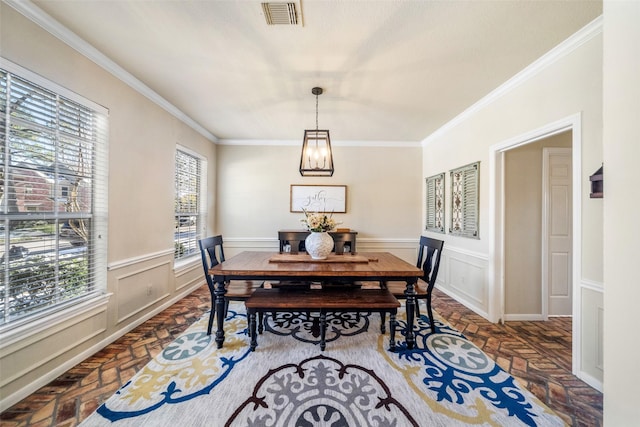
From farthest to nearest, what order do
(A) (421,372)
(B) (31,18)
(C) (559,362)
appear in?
(C) (559,362)
(A) (421,372)
(B) (31,18)

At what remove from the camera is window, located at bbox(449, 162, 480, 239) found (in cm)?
297

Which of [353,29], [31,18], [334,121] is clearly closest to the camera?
[31,18]

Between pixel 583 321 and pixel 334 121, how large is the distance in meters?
3.36

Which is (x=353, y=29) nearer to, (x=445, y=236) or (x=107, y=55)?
(x=107, y=55)

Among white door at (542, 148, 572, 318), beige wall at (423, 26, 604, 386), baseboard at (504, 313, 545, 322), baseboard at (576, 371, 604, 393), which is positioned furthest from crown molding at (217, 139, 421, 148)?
baseboard at (576, 371, 604, 393)

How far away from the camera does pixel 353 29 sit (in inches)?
68.4

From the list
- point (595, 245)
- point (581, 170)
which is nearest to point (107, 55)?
point (581, 170)

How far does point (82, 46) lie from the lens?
191 cm

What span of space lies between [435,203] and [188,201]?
164 inches

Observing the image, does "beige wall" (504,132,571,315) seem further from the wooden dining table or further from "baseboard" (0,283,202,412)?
"baseboard" (0,283,202,412)

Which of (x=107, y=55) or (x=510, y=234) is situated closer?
(x=107, y=55)

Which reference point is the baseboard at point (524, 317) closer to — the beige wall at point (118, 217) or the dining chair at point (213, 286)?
the dining chair at point (213, 286)

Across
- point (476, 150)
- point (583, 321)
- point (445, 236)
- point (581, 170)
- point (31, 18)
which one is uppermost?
point (31, 18)

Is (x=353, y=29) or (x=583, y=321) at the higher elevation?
(x=353, y=29)
